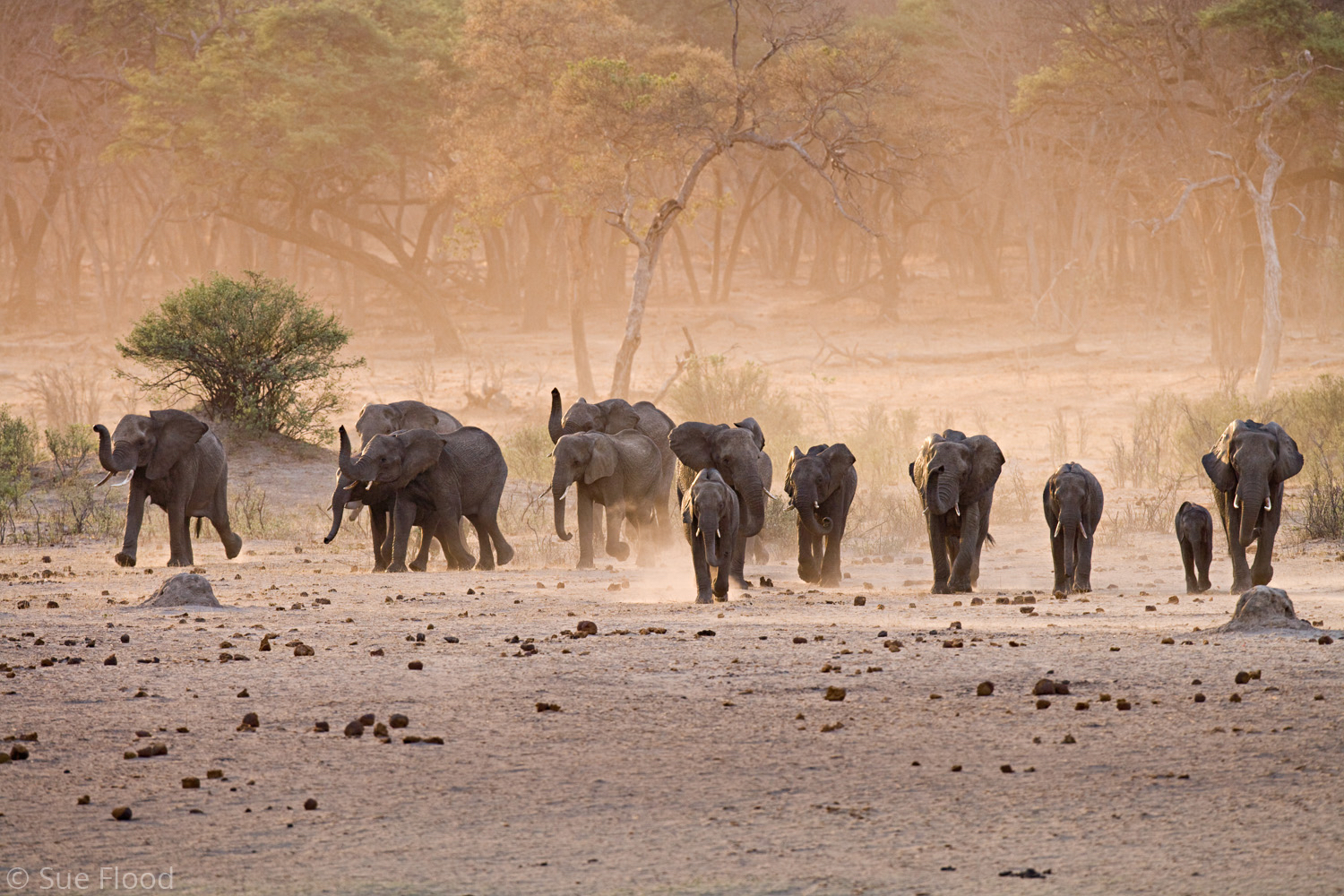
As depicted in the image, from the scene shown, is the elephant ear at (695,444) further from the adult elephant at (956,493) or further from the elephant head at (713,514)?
the adult elephant at (956,493)

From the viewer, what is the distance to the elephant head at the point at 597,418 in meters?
14.2

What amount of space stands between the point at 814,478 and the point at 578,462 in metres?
2.39

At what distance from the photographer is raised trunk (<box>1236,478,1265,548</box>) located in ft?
35.4

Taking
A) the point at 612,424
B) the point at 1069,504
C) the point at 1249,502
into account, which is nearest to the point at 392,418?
the point at 612,424

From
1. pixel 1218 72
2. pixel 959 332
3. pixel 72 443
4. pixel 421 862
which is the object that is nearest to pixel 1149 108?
pixel 1218 72

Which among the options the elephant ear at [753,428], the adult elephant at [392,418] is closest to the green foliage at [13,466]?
the adult elephant at [392,418]

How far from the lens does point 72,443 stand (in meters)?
18.9

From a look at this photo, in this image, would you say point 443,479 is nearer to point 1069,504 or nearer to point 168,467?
point 168,467

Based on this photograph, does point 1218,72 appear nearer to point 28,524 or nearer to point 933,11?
point 933,11

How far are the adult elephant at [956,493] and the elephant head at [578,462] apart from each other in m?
2.98

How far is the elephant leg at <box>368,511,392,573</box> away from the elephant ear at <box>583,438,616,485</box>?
1.77m

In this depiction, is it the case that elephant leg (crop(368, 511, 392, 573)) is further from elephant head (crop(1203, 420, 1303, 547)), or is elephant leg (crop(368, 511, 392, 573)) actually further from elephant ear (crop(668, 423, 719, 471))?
elephant head (crop(1203, 420, 1303, 547))

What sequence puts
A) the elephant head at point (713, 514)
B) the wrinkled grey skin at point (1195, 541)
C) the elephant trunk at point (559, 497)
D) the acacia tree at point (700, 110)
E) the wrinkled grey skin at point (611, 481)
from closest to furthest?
the elephant head at point (713, 514), the wrinkled grey skin at point (1195, 541), the elephant trunk at point (559, 497), the wrinkled grey skin at point (611, 481), the acacia tree at point (700, 110)

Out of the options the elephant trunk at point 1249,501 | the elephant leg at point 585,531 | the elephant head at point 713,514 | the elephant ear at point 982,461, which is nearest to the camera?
the elephant head at point 713,514
